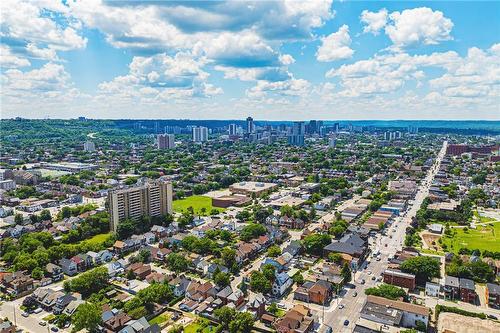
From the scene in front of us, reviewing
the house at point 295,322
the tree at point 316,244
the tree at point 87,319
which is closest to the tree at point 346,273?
the tree at point 316,244

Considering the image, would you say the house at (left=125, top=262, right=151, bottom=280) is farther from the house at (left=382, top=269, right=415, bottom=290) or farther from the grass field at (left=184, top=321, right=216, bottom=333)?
the house at (left=382, top=269, right=415, bottom=290)

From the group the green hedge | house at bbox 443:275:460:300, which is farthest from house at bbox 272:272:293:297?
house at bbox 443:275:460:300

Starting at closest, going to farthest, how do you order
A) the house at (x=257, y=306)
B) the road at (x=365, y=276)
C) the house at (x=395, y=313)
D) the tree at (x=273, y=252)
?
the house at (x=395, y=313) → the road at (x=365, y=276) → the house at (x=257, y=306) → the tree at (x=273, y=252)

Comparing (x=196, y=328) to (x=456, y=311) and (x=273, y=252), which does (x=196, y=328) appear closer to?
(x=273, y=252)

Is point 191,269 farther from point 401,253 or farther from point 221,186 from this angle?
point 221,186

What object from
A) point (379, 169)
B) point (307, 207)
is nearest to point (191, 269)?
point (307, 207)

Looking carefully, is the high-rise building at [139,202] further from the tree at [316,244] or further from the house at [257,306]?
the house at [257,306]

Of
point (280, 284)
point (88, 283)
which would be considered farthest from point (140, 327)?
point (280, 284)
